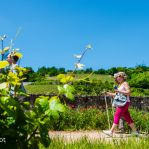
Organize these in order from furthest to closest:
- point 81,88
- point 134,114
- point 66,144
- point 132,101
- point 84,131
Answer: point 81,88 → point 132,101 → point 134,114 → point 84,131 → point 66,144

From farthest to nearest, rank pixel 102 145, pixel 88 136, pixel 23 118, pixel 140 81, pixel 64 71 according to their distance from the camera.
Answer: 1. pixel 64 71
2. pixel 140 81
3. pixel 88 136
4. pixel 102 145
5. pixel 23 118

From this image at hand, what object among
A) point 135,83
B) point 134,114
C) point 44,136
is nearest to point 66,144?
point 44,136

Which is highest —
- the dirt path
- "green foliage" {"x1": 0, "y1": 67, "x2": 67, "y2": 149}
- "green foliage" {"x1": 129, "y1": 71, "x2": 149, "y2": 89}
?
"green foliage" {"x1": 129, "y1": 71, "x2": 149, "y2": 89}

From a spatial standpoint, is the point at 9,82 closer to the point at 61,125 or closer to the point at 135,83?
the point at 61,125

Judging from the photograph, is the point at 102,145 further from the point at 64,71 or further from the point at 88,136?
the point at 64,71

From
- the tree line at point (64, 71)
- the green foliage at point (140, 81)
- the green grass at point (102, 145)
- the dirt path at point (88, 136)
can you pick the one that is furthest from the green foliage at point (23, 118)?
the green foliage at point (140, 81)

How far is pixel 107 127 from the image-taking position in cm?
1426

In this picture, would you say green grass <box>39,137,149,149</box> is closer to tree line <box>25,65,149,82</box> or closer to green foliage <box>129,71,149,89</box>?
tree line <box>25,65,149,82</box>

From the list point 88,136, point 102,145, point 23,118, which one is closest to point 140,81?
point 88,136

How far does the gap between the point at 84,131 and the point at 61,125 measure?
62 centimetres

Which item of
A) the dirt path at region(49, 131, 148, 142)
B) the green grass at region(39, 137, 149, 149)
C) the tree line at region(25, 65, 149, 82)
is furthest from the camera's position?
the tree line at region(25, 65, 149, 82)

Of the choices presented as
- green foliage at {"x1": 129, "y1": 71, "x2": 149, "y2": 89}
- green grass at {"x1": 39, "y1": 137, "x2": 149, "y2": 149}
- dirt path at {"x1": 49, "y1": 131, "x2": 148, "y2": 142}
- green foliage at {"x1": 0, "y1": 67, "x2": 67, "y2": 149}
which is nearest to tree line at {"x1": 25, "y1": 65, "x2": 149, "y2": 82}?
green foliage at {"x1": 129, "y1": 71, "x2": 149, "y2": 89}

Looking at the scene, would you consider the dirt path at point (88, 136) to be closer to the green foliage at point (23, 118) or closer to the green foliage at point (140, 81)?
the green foliage at point (23, 118)

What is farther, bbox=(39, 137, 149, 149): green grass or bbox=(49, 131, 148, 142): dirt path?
bbox=(49, 131, 148, 142): dirt path
